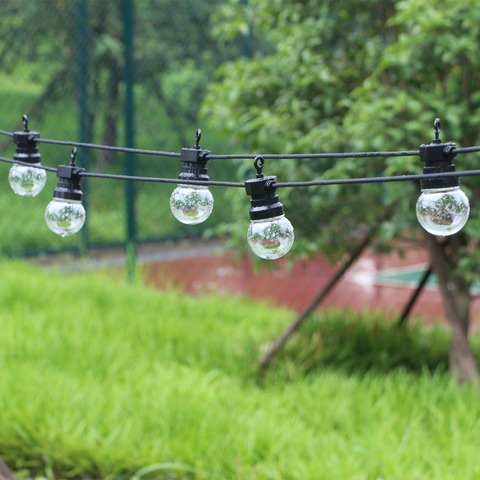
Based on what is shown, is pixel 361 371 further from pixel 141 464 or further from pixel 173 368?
pixel 141 464

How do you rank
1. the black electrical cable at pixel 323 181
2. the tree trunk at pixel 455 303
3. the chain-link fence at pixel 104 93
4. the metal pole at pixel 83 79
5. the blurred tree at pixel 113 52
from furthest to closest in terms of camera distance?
the blurred tree at pixel 113 52 < the chain-link fence at pixel 104 93 < the metal pole at pixel 83 79 < the tree trunk at pixel 455 303 < the black electrical cable at pixel 323 181

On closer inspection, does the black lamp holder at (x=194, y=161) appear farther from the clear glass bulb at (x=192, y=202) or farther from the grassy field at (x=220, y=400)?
the grassy field at (x=220, y=400)

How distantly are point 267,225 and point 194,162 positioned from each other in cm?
27

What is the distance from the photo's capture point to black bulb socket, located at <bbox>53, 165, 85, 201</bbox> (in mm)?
2205

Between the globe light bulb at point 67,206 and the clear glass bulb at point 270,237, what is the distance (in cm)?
48

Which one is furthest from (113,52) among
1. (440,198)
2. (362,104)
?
(440,198)

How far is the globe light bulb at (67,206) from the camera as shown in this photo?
214 centimetres

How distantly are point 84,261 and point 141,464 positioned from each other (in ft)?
13.4

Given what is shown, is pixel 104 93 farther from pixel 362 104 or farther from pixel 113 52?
pixel 362 104

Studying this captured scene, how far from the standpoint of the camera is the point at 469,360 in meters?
4.74

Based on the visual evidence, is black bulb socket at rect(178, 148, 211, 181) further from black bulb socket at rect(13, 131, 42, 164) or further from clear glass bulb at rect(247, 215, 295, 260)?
black bulb socket at rect(13, 131, 42, 164)

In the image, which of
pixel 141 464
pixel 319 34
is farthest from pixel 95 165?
pixel 141 464

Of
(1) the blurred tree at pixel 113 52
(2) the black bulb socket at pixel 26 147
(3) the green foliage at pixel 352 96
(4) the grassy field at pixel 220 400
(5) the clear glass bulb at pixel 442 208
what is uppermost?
(1) the blurred tree at pixel 113 52

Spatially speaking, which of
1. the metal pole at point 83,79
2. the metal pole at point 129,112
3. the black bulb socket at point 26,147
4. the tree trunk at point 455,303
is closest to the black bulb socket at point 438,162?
the black bulb socket at point 26,147
